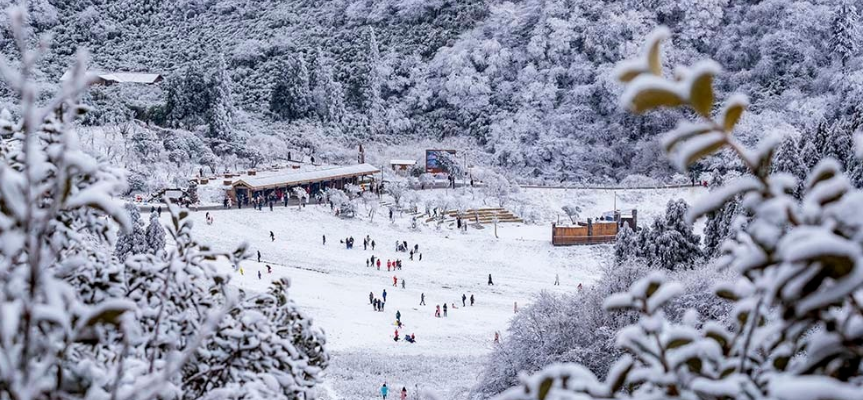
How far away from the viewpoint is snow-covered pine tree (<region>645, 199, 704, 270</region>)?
18.5 m

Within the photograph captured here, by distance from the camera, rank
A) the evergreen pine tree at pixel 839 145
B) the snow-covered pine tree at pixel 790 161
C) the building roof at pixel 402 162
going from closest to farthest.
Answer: the snow-covered pine tree at pixel 790 161 → the evergreen pine tree at pixel 839 145 → the building roof at pixel 402 162

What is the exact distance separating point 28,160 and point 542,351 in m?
10.3

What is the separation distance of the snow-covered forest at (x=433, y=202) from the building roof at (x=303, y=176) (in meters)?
0.11

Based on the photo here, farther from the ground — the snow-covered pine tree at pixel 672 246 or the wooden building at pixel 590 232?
the snow-covered pine tree at pixel 672 246

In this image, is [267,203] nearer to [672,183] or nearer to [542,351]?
[672,183]

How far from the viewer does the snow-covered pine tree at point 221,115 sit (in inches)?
1550

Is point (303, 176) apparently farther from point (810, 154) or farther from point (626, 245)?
point (810, 154)

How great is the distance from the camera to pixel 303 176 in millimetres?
33656

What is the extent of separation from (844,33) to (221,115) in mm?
30373

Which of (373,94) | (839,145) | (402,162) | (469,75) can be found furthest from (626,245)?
(469,75)

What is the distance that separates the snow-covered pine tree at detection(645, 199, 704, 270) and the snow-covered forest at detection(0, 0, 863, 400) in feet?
Result: 0.21

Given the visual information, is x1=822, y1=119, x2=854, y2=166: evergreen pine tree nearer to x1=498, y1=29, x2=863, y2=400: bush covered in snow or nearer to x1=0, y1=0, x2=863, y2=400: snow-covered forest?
x1=0, y1=0, x2=863, y2=400: snow-covered forest

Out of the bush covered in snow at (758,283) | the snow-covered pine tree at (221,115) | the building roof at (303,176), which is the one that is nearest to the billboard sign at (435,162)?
the building roof at (303,176)

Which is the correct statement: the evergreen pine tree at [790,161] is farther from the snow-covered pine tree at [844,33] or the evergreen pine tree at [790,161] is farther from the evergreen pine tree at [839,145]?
the snow-covered pine tree at [844,33]
